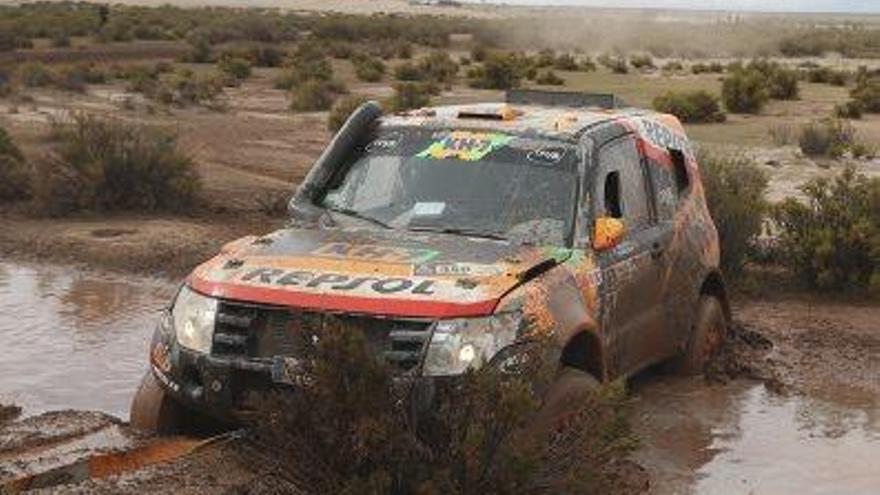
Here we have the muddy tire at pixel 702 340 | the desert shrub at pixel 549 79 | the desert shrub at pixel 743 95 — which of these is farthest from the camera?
the desert shrub at pixel 549 79

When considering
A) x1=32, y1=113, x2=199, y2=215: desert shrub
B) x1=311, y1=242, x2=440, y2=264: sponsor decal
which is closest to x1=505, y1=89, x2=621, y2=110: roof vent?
x1=311, y1=242, x2=440, y2=264: sponsor decal

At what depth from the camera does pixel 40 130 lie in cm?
2278

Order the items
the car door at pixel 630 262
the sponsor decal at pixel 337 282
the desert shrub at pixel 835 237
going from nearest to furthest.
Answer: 1. the sponsor decal at pixel 337 282
2. the car door at pixel 630 262
3. the desert shrub at pixel 835 237

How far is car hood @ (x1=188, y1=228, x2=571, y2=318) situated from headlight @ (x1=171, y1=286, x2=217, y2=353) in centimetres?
Result: 6

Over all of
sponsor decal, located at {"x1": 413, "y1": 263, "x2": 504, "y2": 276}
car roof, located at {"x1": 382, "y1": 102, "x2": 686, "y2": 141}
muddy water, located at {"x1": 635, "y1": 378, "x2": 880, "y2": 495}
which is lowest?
muddy water, located at {"x1": 635, "y1": 378, "x2": 880, "y2": 495}

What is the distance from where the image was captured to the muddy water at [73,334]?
28.5 ft

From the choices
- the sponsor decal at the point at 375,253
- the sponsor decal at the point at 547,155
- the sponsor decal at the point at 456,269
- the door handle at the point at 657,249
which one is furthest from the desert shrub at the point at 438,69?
the sponsor decal at the point at 456,269

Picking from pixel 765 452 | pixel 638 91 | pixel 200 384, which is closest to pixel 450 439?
pixel 200 384

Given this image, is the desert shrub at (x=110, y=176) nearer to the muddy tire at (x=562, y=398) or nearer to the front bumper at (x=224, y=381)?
the front bumper at (x=224, y=381)

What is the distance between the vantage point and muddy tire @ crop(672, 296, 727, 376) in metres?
8.87

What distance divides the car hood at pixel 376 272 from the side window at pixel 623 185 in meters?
0.77

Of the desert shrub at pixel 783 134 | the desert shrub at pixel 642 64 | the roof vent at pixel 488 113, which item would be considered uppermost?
the roof vent at pixel 488 113

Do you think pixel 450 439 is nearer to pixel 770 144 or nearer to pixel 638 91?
pixel 770 144

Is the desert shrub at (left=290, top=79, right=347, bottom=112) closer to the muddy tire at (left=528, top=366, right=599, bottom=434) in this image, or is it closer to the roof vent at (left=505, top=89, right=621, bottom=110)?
the roof vent at (left=505, top=89, right=621, bottom=110)
